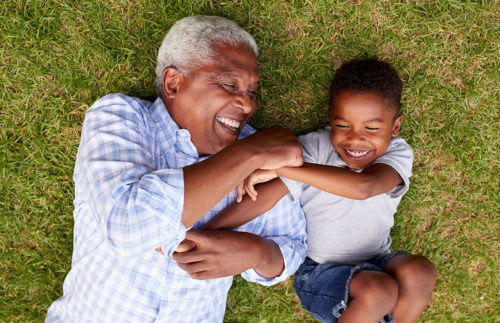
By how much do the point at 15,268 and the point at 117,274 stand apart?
4.96ft

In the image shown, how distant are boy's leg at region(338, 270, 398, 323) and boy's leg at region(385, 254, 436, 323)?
112 mm

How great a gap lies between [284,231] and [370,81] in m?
1.31

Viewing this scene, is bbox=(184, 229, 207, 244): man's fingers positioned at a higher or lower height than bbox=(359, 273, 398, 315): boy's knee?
higher

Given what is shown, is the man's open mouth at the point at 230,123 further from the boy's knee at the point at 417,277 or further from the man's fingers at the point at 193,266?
the boy's knee at the point at 417,277

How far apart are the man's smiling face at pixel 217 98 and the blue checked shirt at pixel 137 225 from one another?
0.34 feet

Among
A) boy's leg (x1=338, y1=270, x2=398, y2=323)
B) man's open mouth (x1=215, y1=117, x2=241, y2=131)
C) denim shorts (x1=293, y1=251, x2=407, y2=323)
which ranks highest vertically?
man's open mouth (x1=215, y1=117, x2=241, y2=131)

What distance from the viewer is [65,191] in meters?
3.53

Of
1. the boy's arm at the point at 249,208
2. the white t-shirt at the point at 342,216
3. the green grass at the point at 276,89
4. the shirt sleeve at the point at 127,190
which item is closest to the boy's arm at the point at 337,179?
the boy's arm at the point at 249,208

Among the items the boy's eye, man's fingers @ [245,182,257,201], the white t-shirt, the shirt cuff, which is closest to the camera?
the boy's eye

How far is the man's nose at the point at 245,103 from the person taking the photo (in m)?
2.68

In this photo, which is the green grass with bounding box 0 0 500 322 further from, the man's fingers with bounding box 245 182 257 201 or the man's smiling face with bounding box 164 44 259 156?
the man's fingers with bounding box 245 182 257 201

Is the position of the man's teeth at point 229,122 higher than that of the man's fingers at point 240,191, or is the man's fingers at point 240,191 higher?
the man's teeth at point 229,122

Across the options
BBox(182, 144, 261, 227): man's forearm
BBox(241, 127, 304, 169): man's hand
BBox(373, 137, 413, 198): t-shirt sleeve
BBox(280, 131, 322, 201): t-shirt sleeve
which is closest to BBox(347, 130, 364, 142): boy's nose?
BBox(373, 137, 413, 198): t-shirt sleeve

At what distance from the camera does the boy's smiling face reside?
2871 mm
